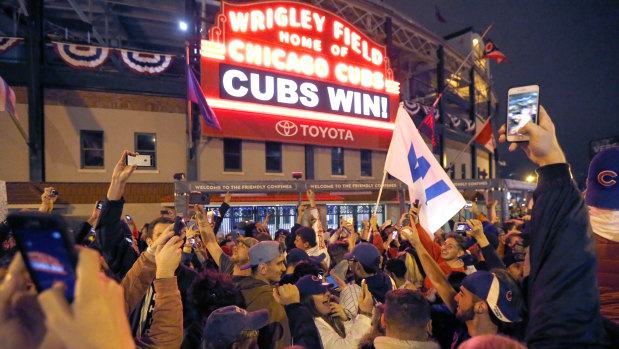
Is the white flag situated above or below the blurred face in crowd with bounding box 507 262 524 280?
above

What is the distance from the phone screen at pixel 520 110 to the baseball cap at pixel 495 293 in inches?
40.6

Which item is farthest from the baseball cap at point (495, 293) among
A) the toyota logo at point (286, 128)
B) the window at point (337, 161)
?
the window at point (337, 161)

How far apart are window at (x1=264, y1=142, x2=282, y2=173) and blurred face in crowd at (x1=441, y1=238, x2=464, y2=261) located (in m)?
14.4

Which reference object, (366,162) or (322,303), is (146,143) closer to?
(366,162)

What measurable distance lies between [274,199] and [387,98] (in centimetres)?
869

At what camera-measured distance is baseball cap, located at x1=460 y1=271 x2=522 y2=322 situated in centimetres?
225

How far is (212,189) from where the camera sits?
1120cm

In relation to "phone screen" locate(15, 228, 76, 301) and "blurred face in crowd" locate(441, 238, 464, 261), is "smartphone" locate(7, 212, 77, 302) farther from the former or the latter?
"blurred face in crowd" locate(441, 238, 464, 261)

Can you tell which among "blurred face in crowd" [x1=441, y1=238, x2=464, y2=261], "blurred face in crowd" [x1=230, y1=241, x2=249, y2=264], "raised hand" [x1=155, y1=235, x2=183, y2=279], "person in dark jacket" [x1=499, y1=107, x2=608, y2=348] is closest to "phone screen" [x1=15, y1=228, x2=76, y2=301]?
"raised hand" [x1=155, y1=235, x2=183, y2=279]

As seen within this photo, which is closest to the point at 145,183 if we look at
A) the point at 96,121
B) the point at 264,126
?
the point at 96,121

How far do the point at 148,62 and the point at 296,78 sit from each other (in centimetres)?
644

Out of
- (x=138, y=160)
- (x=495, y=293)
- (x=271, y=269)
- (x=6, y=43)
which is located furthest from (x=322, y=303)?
(x=6, y=43)

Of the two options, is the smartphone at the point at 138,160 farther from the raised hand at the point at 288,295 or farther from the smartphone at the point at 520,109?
the smartphone at the point at 520,109

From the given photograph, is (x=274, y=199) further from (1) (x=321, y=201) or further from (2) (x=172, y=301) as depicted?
(2) (x=172, y=301)
